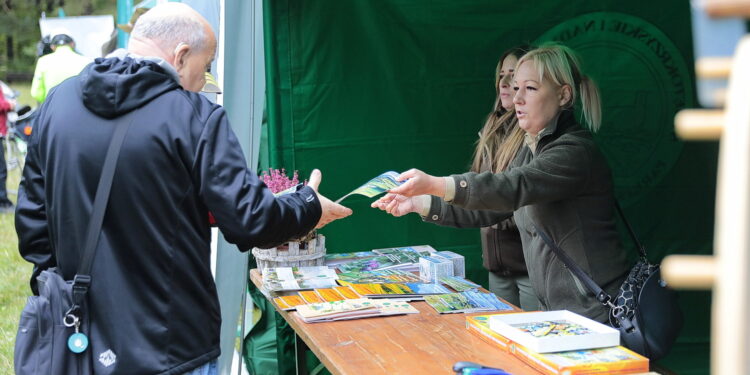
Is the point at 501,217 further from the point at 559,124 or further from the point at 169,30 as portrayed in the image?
the point at 169,30

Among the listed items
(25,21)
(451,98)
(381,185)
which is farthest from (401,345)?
(25,21)

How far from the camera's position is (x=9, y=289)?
6949 mm

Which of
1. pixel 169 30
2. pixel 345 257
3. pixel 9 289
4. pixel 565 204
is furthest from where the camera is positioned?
pixel 9 289

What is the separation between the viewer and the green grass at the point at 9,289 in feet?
17.5

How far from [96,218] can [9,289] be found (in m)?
5.71

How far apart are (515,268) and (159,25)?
2023mm

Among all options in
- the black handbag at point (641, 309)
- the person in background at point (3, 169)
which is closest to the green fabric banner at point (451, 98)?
the black handbag at point (641, 309)

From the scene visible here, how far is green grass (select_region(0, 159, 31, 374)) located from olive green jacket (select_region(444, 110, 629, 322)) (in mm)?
3494

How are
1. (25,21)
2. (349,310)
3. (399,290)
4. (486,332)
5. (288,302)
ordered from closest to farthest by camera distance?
(486,332), (349,310), (288,302), (399,290), (25,21)

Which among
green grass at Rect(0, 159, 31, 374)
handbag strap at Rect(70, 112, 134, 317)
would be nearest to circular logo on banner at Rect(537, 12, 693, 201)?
handbag strap at Rect(70, 112, 134, 317)

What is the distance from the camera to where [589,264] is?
276 cm

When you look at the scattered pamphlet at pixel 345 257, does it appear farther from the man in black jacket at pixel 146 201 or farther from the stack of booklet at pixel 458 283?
the man in black jacket at pixel 146 201

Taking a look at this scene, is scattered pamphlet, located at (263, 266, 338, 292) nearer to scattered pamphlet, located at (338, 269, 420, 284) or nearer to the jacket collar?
scattered pamphlet, located at (338, 269, 420, 284)

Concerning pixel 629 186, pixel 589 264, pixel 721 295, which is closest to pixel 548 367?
pixel 589 264
